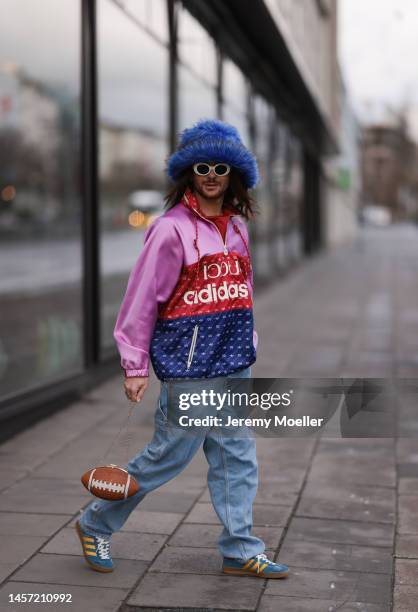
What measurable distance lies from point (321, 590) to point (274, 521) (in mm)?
899

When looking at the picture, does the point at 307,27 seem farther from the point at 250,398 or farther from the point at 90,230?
the point at 250,398

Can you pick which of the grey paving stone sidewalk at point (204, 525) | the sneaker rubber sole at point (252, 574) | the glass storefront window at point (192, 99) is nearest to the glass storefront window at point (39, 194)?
the grey paving stone sidewalk at point (204, 525)

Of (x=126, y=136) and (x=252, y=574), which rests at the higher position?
(x=126, y=136)

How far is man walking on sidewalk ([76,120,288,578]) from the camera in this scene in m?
3.75

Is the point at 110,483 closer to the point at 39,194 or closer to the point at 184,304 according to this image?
the point at 184,304

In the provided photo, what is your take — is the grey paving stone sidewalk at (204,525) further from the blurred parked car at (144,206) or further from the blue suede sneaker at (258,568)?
the blurred parked car at (144,206)

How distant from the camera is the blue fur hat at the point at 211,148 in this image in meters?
3.80

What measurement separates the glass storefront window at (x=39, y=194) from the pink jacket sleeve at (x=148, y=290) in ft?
11.0

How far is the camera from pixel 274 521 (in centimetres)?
476

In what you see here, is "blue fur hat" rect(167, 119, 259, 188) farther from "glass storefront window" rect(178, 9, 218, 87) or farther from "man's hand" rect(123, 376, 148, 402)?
"glass storefront window" rect(178, 9, 218, 87)

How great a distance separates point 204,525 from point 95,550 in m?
0.79

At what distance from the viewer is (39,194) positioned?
27906mm

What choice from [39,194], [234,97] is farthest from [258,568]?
[39,194]

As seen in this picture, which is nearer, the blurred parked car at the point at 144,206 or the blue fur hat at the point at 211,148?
the blue fur hat at the point at 211,148
